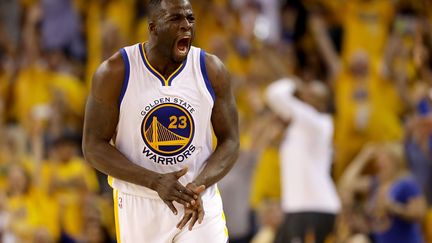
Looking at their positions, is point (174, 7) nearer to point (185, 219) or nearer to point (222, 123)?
point (222, 123)

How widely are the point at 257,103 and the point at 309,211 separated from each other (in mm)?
2919

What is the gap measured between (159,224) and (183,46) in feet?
3.29

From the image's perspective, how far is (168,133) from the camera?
5273 millimetres

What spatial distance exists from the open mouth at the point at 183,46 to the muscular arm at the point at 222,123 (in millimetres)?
199

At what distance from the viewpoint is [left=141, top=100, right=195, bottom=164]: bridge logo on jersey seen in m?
5.28

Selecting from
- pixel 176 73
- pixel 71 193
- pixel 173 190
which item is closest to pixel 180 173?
pixel 173 190

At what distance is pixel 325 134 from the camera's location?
945 centimetres

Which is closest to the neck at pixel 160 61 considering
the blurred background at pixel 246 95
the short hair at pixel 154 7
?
the short hair at pixel 154 7

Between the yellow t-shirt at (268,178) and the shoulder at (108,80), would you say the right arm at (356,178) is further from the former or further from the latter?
the shoulder at (108,80)

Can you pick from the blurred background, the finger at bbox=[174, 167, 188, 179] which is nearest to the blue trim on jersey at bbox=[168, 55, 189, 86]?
the finger at bbox=[174, 167, 188, 179]

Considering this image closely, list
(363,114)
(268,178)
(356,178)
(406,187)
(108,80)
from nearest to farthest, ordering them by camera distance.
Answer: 1. (108,80)
2. (406,187)
3. (268,178)
4. (356,178)
5. (363,114)

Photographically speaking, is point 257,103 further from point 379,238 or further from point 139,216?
point 139,216

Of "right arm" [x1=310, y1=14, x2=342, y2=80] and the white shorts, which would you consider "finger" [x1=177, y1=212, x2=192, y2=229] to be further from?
"right arm" [x1=310, y1=14, x2=342, y2=80]

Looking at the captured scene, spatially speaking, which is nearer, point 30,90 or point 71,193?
point 71,193
